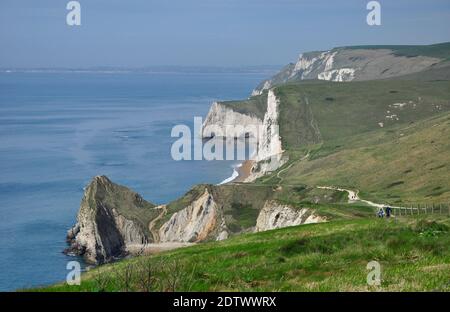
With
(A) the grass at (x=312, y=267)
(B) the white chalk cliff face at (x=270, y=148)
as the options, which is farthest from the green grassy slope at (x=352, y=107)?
(A) the grass at (x=312, y=267)

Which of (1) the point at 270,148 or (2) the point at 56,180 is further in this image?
(1) the point at 270,148

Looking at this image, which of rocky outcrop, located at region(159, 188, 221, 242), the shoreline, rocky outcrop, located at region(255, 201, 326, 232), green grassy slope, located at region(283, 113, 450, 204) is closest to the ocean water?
the shoreline

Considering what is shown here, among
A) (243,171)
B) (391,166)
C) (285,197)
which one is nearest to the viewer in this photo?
(285,197)

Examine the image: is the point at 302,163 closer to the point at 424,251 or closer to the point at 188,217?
the point at 188,217

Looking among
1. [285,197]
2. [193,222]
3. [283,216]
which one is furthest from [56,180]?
[283,216]

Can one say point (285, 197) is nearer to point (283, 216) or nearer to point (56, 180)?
point (283, 216)

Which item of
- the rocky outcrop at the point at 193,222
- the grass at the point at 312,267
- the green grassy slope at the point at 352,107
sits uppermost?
the green grassy slope at the point at 352,107

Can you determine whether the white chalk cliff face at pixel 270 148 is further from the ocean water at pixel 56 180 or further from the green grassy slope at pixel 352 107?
the ocean water at pixel 56 180
